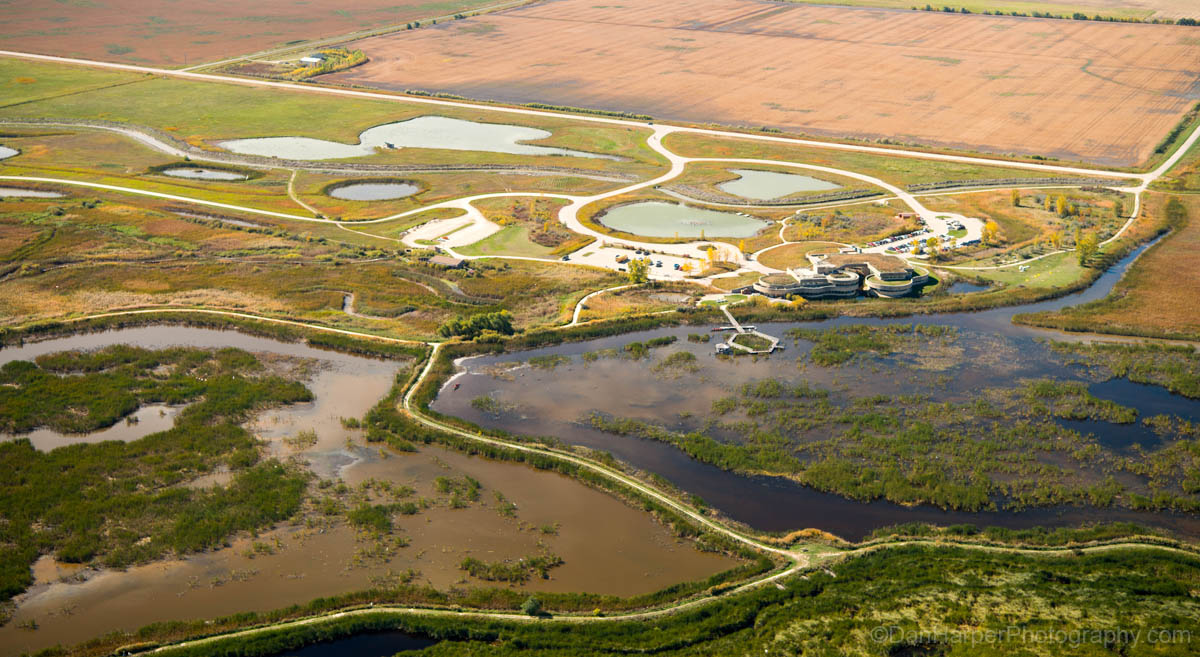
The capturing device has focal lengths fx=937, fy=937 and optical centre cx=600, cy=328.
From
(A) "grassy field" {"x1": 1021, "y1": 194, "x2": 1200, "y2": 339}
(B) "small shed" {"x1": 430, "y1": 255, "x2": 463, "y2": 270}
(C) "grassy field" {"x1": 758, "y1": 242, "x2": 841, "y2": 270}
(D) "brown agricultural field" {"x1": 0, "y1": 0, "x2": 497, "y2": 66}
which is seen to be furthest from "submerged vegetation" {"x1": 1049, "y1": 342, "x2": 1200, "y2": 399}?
(D) "brown agricultural field" {"x1": 0, "y1": 0, "x2": 497, "y2": 66}

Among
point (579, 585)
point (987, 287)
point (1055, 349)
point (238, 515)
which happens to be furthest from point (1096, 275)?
point (238, 515)

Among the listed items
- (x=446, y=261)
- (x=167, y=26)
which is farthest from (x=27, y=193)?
(x=167, y=26)

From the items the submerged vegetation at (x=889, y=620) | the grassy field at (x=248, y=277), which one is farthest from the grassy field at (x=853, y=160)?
the submerged vegetation at (x=889, y=620)

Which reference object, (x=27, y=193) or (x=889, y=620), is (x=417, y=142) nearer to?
(x=27, y=193)

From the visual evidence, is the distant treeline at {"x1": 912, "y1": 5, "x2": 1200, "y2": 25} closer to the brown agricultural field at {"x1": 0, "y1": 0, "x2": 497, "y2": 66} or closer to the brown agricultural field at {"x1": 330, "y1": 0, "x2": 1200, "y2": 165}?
the brown agricultural field at {"x1": 330, "y1": 0, "x2": 1200, "y2": 165}

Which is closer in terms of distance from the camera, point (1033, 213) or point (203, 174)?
point (1033, 213)

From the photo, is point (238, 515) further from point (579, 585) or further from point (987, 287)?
point (987, 287)
